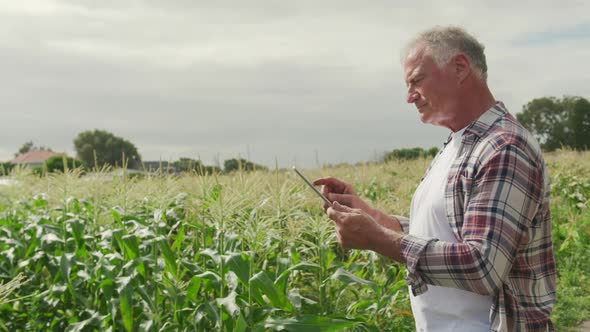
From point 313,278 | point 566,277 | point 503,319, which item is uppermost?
point 503,319

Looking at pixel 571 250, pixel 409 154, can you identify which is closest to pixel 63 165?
pixel 571 250

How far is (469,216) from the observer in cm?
204

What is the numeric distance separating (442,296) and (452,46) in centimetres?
100

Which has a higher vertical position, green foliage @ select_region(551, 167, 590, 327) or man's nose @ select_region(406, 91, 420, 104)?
man's nose @ select_region(406, 91, 420, 104)

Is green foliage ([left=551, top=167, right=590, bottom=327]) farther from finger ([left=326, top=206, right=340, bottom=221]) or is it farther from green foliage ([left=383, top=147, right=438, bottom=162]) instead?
green foliage ([left=383, top=147, right=438, bottom=162])

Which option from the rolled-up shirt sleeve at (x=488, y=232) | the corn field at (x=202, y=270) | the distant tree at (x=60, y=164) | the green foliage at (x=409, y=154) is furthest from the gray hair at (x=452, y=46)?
the green foliage at (x=409, y=154)

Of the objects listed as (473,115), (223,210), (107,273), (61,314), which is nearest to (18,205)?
(61,314)

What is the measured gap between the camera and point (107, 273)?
4.57 m

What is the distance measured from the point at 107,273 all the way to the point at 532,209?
346 centimetres

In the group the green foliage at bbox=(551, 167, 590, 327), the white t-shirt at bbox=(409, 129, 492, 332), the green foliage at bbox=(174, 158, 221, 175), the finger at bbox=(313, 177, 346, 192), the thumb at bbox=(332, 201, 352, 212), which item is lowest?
the green foliage at bbox=(551, 167, 590, 327)

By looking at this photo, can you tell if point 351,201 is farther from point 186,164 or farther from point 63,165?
point 63,165

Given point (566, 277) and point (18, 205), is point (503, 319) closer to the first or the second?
point (566, 277)

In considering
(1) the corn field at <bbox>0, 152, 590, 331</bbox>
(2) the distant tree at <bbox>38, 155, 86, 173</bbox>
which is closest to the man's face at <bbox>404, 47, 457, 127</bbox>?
(1) the corn field at <bbox>0, 152, 590, 331</bbox>

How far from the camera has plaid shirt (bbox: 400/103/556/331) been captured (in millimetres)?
1988
